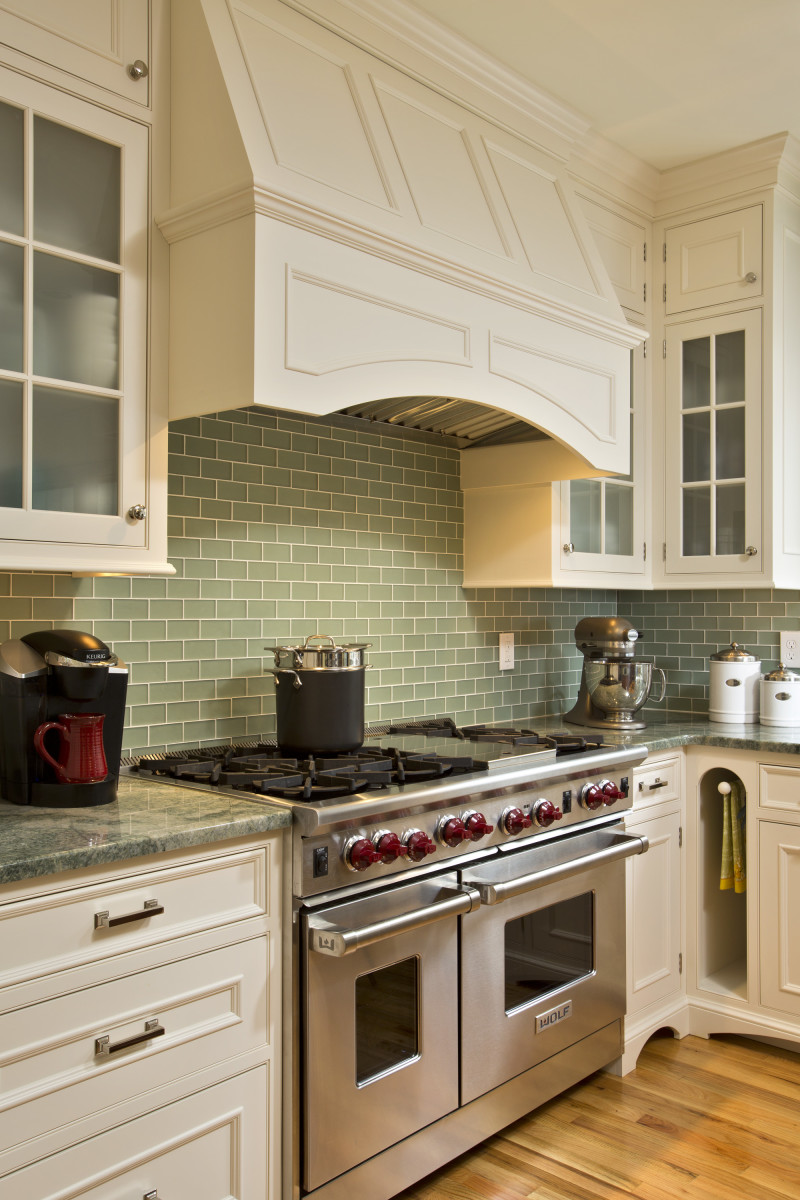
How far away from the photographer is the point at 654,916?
288 centimetres

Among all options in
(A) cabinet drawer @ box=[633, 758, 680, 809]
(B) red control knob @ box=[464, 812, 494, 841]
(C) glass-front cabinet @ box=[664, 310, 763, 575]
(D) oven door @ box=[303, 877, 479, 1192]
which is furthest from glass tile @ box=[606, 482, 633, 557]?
(D) oven door @ box=[303, 877, 479, 1192]

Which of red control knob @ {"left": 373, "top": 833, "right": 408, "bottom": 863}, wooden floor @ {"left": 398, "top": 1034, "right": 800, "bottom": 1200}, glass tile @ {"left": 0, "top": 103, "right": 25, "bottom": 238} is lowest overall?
wooden floor @ {"left": 398, "top": 1034, "right": 800, "bottom": 1200}

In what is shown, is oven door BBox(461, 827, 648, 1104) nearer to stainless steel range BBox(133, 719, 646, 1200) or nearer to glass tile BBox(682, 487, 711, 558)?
stainless steel range BBox(133, 719, 646, 1200)

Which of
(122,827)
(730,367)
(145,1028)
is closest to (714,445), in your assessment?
(730,367)

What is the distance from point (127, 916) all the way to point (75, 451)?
2.92ft

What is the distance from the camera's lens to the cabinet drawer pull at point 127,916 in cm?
149

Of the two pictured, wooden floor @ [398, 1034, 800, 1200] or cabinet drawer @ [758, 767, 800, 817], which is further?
cabinet drawer @ [758, 767, 800, 817]

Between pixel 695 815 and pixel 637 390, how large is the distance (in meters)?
1.49

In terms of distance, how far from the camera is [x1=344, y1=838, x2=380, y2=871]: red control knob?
184 cm

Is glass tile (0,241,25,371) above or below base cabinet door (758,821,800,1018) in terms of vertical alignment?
above

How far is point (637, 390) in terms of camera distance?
3406mm

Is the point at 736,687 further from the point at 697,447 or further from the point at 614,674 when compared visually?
the point at 697,447

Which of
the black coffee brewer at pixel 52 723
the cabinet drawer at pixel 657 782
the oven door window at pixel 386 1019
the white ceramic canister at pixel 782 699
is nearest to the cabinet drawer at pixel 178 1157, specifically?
the oven door window at pixel 386 1019

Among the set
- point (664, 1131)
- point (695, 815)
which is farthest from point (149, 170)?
point (664, 1131)
